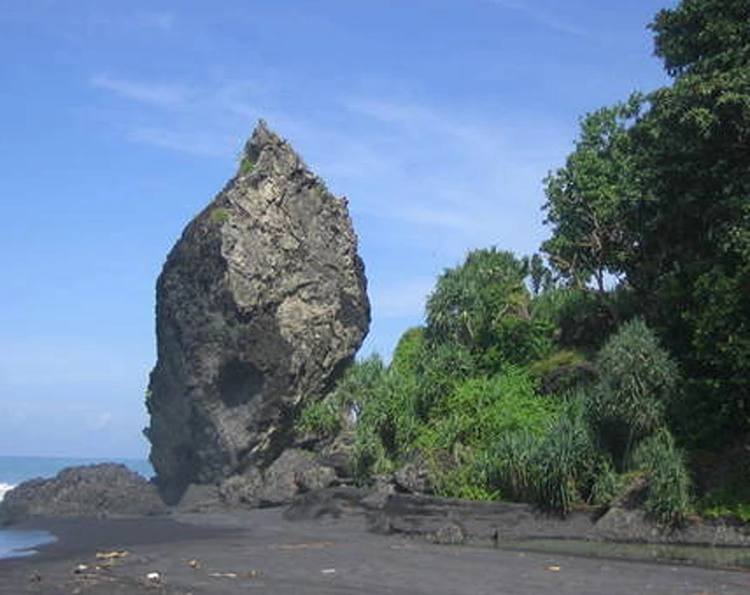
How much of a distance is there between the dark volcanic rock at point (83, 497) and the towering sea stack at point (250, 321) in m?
3.92

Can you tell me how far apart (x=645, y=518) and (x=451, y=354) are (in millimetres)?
16143

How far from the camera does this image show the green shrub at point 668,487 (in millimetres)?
27359

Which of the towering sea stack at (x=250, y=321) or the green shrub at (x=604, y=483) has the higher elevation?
the towering sea stack at (x=250, y=321)

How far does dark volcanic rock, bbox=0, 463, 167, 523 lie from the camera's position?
168 ft

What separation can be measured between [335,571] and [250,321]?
34.0 m

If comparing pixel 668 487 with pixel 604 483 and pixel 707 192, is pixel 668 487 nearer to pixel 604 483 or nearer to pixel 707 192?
pixel 604 483

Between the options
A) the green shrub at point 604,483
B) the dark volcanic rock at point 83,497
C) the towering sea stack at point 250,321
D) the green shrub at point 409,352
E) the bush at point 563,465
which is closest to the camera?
the green shrub at point 604,483

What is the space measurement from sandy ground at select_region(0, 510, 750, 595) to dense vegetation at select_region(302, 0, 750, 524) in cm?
562

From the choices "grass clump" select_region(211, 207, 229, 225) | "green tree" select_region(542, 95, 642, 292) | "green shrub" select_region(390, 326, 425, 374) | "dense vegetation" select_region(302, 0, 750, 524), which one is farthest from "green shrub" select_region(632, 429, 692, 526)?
"grass clump" select_region(211, 207, 229, 225)

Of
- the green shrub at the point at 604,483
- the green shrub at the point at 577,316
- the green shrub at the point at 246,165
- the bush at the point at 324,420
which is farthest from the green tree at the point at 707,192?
the green shrub at the point at 246,165

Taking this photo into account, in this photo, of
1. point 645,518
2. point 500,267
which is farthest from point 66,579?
point 500,267

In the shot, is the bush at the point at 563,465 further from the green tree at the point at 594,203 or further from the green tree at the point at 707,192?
the green tree at the point at 594,203

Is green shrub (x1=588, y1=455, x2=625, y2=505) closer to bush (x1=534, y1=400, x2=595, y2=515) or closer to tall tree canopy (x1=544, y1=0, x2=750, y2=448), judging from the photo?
bush (x1=534, y1=400, x2=595, y2=515)

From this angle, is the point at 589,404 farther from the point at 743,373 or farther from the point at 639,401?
the point at 743,373
